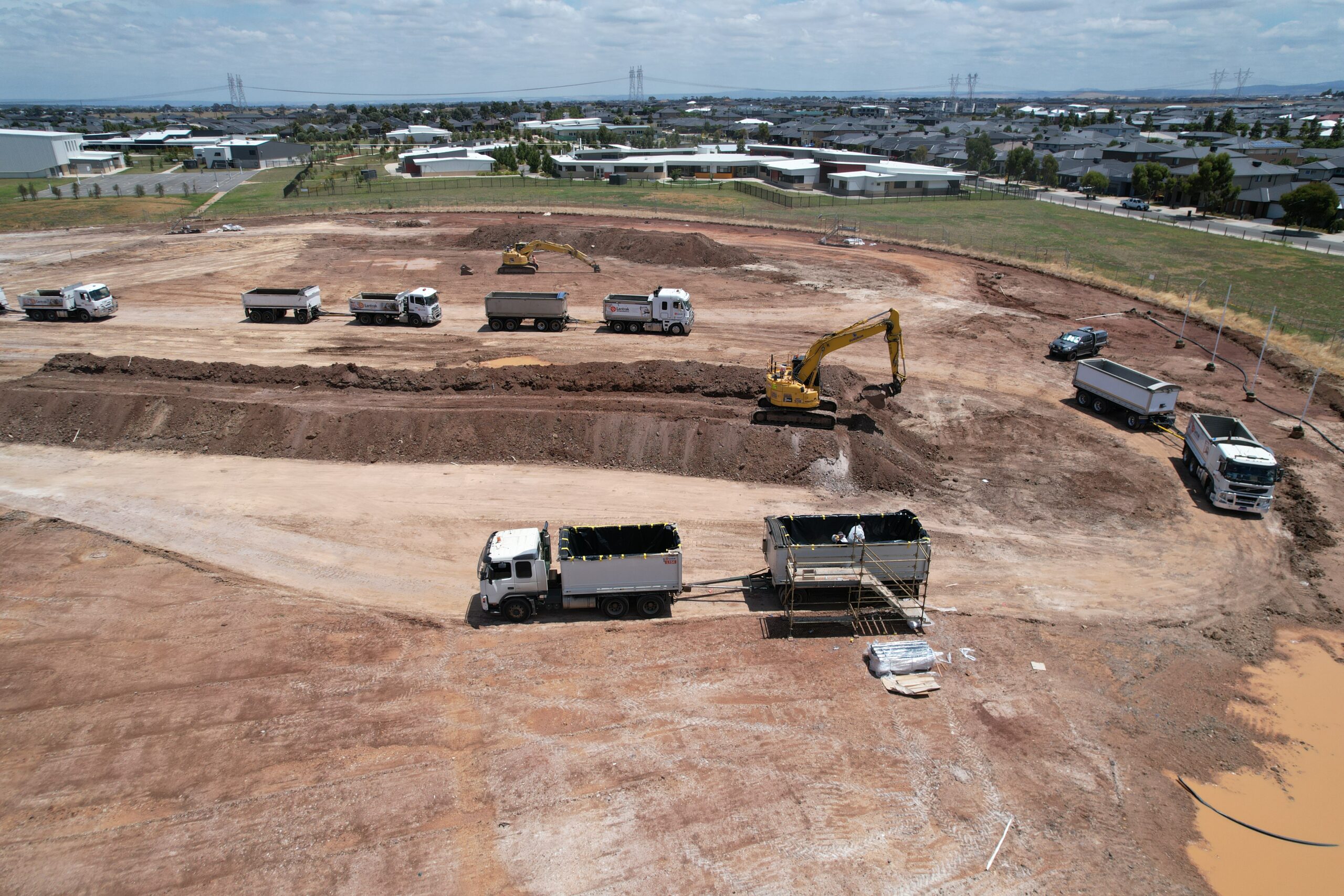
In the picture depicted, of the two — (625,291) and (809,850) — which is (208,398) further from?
(809,850)

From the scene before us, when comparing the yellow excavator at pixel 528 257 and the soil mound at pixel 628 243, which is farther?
the soil mound at pixel 628 243

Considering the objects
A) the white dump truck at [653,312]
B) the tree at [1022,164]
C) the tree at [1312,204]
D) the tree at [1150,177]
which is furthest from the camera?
the tree at [1022,164]

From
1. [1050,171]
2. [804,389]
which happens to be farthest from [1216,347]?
[1050,171]

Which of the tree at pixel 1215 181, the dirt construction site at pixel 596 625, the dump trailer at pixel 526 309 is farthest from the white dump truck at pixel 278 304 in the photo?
the tree at pixel 1215 181

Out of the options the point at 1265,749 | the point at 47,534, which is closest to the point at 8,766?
the point at 47,534

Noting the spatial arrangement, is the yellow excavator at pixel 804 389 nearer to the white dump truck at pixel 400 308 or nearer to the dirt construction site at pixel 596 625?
the dirt construction site at pixel 596 625

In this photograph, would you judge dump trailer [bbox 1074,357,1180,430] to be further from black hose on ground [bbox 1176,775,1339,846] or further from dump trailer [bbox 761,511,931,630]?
black hose on ground [bbox 1176,775,1339,846]
